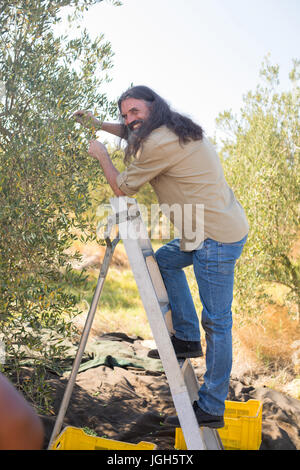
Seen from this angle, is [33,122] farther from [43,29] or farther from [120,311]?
[120,311]

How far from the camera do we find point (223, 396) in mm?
A: 3277

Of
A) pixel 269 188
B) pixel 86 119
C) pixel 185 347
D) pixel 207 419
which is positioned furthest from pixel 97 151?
pixel 269 188

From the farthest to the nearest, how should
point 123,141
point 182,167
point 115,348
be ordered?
point 115,348
point 123,141
point 182,167

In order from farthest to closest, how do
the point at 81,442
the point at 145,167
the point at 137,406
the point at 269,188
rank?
the point at 269,188 → the point at 137,406 → the point at 81,442 → the point at 145,167

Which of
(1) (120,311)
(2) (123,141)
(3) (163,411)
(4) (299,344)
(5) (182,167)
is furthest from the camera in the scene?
(1) (120,311)

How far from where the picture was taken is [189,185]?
330 cm

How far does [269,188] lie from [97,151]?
451cm

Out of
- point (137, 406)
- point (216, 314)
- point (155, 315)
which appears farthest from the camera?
point (137, 406)

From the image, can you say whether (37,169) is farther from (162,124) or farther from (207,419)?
(207,419)

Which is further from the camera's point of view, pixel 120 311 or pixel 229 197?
pixel 120 311

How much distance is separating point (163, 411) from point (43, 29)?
3.95 meters

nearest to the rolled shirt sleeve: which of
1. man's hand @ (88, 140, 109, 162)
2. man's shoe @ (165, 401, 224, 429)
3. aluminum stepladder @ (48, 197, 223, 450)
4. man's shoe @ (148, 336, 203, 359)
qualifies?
aluminum stepladder @ (48, 197, 223, 450)

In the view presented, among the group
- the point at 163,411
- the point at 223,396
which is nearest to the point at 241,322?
the point at 163,411

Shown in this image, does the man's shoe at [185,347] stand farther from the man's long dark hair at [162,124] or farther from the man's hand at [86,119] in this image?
the man's hand at [86,119]
